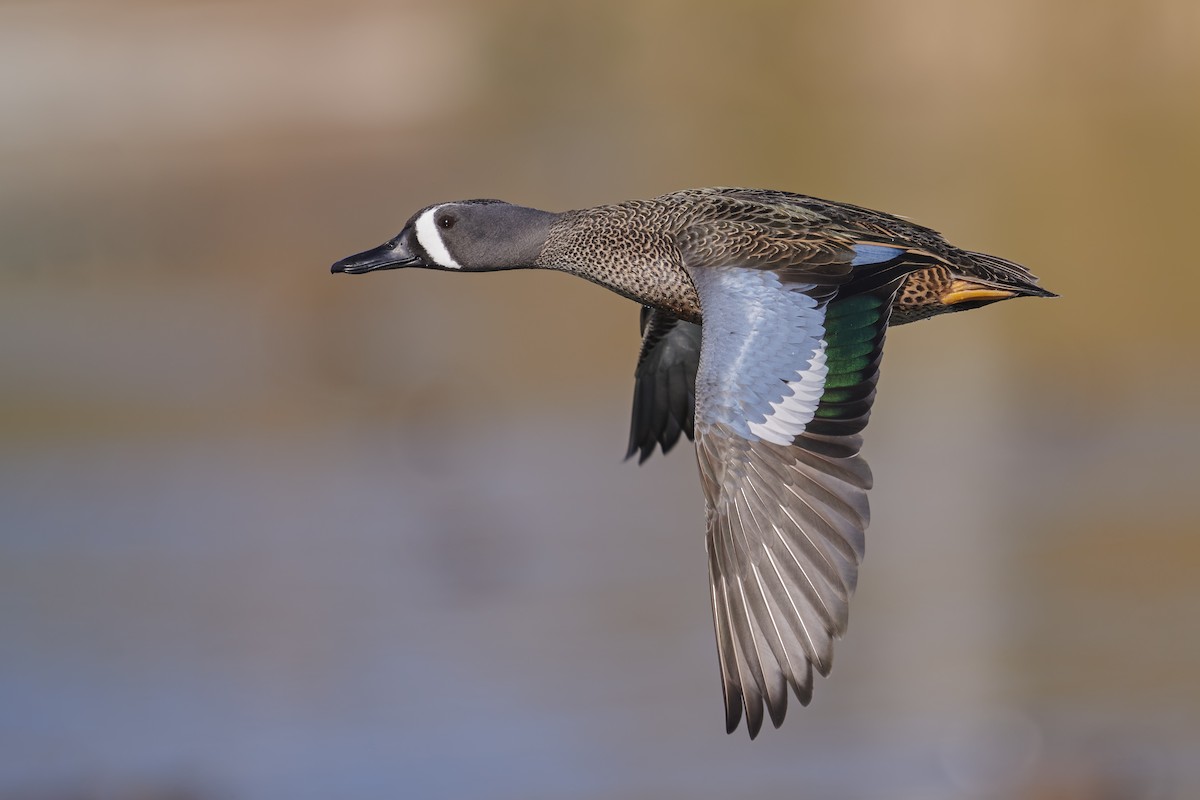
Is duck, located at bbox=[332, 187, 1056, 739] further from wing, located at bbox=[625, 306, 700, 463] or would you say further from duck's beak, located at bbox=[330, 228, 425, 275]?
wing, located at bbox=[625, 306, 700, 463]

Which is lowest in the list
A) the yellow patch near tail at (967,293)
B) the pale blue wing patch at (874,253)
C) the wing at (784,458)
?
the wing at (784,458)

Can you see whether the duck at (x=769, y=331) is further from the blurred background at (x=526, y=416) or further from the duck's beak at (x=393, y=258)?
the blurred background at (x=526, y=416)

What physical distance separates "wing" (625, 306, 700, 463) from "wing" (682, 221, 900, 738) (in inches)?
52.6

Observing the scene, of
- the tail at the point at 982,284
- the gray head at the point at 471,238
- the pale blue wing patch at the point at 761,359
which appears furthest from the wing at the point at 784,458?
the gray head at the point at 471,238

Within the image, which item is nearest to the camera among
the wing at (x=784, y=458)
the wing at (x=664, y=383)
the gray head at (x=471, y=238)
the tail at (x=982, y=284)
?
the wing at (x=784, y=458)

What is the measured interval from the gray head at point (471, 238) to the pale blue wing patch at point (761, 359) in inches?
44.9

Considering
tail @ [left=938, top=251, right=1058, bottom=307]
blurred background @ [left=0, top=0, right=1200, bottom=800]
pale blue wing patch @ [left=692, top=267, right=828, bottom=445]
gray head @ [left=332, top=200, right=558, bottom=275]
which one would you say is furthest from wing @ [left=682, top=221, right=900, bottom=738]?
blurred background @ [left=0, top=0, right=1200, bottom=800]

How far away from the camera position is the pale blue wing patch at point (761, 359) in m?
5.57

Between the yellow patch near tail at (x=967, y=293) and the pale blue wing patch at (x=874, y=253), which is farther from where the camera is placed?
the yellow patch near tail at (x=967, y=293)

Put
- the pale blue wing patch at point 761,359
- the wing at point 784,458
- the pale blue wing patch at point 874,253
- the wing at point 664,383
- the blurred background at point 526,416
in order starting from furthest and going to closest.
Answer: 1. the blurred background at point 526,416
2. the wing at point 664,383
3. the pale blue wing patch at point 874,253
4. the pale blue wing patch at point 761,359
5. the wing at point 784,458

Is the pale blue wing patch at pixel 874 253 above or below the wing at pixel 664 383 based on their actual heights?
above

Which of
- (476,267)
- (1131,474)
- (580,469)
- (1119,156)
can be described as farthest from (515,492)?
(1119,156)

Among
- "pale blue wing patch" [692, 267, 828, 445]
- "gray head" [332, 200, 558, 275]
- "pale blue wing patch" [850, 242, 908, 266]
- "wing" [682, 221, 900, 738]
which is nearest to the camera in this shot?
"wing" [682, 221, 900, 738]

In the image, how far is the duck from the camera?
532cm
